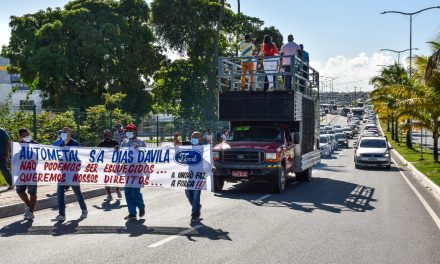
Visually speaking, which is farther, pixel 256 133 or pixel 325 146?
pixel 325 146

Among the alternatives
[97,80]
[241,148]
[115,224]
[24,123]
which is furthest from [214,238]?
[97,80]

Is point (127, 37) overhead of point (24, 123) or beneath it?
overhead

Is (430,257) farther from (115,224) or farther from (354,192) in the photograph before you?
(354,192)

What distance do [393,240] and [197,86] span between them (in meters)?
45.4

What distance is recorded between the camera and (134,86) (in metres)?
49.1

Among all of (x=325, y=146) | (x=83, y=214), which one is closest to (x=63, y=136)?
(x=83, y=214)

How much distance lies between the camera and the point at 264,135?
17938 mm

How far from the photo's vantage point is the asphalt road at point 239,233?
842 centimetres

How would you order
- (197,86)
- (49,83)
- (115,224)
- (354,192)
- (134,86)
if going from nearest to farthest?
(115,224)
(354,192)
(49,83)
(134,86)
(197,86)

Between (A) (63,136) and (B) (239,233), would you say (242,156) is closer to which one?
(A) (63,136)

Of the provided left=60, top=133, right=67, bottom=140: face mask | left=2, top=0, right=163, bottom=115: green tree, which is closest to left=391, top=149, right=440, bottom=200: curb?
left=60, top=133, right=67, bottom=140: face mask

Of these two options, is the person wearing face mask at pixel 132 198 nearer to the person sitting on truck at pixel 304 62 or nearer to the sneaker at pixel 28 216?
the sneaker at pixel 28 216

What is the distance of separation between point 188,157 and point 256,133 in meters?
5.98

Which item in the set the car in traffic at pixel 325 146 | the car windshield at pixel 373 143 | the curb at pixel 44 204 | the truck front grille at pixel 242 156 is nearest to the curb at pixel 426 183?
the car windshield at pixel 373 143
